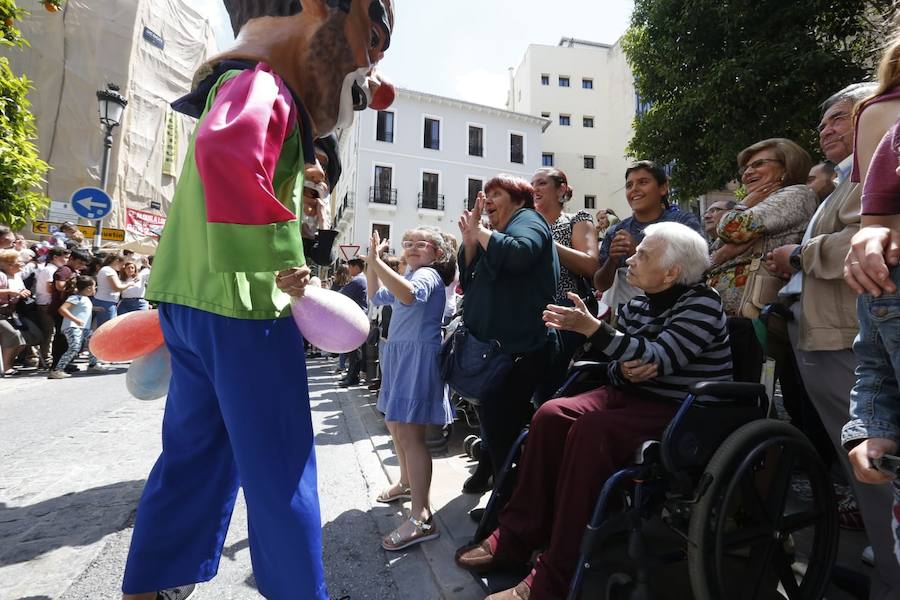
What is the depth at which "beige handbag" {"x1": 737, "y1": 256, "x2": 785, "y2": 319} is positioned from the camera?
243 cm

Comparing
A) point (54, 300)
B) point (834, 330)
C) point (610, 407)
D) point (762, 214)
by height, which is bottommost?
point (610, 407)

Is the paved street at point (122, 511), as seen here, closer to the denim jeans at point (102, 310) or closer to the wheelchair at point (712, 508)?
the wheelchair at point (712, 508)

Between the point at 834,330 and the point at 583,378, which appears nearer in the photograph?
the point at 834,330

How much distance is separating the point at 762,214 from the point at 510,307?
4.31ft

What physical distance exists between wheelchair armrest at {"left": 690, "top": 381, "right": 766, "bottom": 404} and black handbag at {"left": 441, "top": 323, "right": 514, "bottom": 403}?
34.9 inches

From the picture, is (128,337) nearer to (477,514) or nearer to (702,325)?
(477,514)

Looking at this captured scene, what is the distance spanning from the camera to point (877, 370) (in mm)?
1228

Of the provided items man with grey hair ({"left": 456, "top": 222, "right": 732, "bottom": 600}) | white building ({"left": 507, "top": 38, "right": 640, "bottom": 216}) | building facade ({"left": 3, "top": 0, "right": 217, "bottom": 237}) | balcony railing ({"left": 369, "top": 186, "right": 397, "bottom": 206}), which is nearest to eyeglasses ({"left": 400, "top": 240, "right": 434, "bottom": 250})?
man with grey hair ({"left": 456, "top": 222, "right": 732, "bottom": 600})

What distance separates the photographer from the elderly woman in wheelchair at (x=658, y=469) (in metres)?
1.69

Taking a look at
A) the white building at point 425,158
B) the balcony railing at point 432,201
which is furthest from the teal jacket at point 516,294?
the balcony railing at point 432,201

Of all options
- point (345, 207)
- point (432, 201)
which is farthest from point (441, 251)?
point (345, 207)

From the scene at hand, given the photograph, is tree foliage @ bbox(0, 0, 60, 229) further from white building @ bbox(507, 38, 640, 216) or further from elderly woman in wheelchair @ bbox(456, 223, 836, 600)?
white building @ bbox(507, 38, 640, 216)

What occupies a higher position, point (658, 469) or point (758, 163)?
point (758, 163)

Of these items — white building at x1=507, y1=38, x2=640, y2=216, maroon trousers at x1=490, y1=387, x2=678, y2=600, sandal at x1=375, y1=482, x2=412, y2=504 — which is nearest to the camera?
maroon trousers at x1=490, y1=387, x2=678, y2=600
